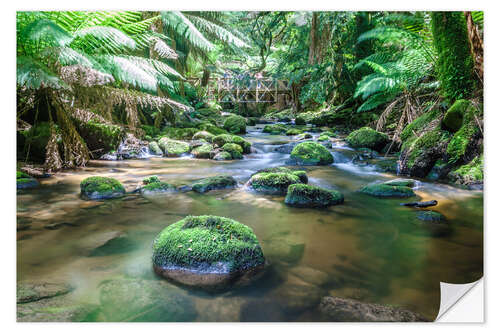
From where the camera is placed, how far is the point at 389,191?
100 inches

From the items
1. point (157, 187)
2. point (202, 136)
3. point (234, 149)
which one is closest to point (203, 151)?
point (234, 149)

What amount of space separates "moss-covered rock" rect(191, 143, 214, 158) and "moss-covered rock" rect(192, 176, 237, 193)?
111 cm

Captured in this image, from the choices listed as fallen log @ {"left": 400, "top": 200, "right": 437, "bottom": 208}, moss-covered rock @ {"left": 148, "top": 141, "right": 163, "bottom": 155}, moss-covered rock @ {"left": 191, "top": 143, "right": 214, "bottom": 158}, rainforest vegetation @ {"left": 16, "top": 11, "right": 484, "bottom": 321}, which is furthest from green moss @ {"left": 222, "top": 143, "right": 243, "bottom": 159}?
fallen log @ {"left": 400, "top": 200, "right": 437, "bottom": 208}

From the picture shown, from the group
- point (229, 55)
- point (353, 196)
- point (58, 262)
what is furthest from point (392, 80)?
point (58, 262)

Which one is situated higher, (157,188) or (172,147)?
(172,147)

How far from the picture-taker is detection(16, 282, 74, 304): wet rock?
4.75ft

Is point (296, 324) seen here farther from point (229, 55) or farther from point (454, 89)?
point (229, 55)

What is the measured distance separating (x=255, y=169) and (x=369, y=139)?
5.19 ft

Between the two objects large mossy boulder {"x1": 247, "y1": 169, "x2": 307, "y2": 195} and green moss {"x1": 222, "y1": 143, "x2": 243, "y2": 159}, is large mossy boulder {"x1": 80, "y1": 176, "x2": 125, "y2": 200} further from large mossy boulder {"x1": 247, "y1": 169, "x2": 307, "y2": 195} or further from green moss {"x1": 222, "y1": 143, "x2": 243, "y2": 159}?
green moss {"x1": 222, "y1": 143, "x2": 243, "y2": 159}

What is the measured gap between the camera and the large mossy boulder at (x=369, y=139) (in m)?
3.59

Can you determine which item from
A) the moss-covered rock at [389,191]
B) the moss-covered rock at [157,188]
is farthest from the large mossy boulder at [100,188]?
the moss-covered rock at [389,191]

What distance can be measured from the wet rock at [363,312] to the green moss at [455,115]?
198 cm

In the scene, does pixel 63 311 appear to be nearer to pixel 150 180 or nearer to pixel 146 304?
pixel 146 304

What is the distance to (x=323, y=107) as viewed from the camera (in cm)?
436
